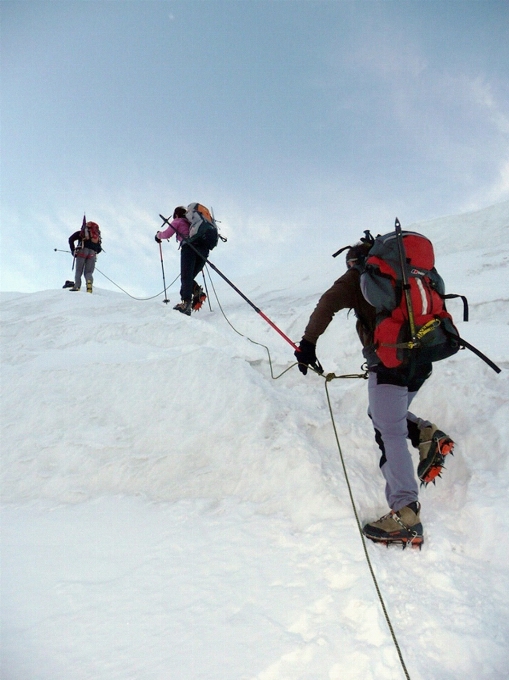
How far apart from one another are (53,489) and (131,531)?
1.12 m

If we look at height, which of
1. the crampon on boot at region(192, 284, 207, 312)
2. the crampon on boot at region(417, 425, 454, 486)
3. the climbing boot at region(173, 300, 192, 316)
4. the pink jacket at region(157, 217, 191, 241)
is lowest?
the crampon on boot at region(417, 425, 454, 486)

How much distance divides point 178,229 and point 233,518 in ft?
22.2

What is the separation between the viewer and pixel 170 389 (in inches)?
194

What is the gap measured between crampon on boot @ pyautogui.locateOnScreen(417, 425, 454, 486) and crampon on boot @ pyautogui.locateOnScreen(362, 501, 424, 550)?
39cm

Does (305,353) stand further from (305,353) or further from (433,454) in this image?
(433,454)

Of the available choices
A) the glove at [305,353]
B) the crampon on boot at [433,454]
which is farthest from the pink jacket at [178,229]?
the crampon on boot at [433,454]

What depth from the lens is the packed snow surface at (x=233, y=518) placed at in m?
2.20

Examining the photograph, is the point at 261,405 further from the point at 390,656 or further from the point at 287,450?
the point at 390,656

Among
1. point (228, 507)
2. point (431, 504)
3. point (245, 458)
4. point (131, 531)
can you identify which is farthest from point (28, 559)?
point (431, 504)

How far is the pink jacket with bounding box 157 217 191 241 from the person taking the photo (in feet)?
28.3

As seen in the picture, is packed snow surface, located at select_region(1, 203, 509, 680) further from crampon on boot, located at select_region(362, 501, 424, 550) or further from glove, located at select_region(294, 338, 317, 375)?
glove, located at select_region(294, 338, 317, 375)

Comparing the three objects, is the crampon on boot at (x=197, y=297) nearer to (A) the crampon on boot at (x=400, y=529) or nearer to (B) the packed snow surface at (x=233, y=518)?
(B) the packed snow surface at (x=233, y=518)

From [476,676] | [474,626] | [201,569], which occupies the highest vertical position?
[201,569]

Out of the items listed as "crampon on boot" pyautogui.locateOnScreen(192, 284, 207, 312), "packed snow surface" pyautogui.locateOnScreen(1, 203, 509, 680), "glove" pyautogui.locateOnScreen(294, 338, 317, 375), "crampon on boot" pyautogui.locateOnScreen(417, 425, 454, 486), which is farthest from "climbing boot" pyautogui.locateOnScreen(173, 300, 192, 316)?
"crampon on boot" pyautogui.locateOnScreen(417, 425, 454, 486)
